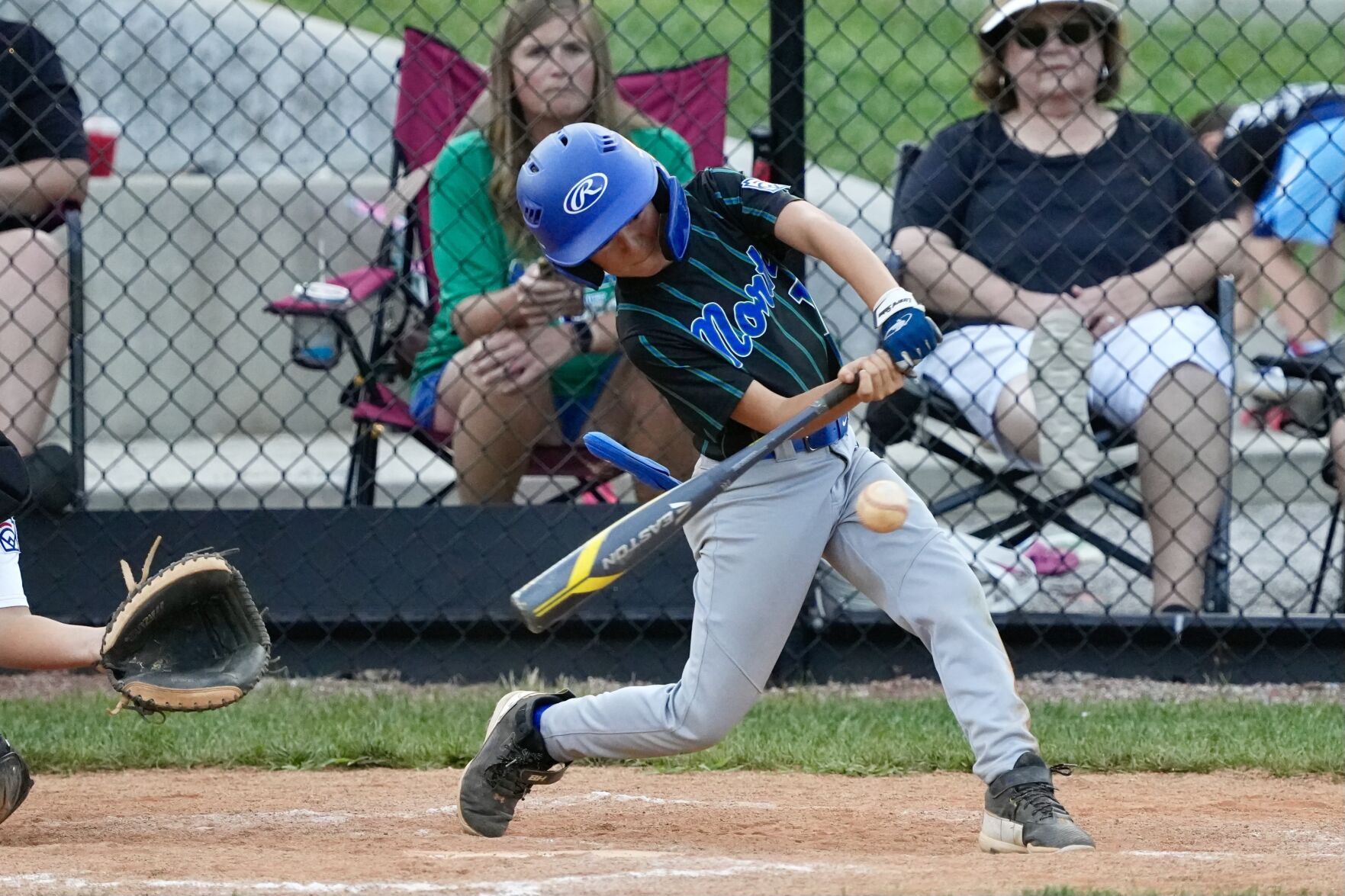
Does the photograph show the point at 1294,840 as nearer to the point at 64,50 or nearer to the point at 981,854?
the point at 981,854

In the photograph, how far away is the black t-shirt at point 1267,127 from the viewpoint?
507cm

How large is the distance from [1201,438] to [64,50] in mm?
6052

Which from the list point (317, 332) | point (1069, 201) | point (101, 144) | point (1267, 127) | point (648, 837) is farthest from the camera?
point (101, 144)

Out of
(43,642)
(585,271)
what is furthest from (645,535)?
(43,642)

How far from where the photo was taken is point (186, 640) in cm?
324

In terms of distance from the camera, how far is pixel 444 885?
255 centimetres

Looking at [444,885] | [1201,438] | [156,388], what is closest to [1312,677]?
[1201,438]

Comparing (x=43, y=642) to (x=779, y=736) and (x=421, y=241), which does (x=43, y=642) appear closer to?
(x=779, y=736)

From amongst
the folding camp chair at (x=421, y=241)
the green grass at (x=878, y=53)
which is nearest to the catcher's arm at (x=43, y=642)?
the folding camp chair at (x=421, y=241)

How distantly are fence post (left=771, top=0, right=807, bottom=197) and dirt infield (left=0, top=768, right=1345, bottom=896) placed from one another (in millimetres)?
1732

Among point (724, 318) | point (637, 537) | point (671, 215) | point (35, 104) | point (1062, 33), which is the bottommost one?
point (637, 537)

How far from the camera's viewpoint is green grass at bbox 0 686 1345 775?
3.79m

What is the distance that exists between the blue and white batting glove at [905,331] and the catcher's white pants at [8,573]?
5.50 ft

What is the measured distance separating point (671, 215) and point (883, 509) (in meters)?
0.62
